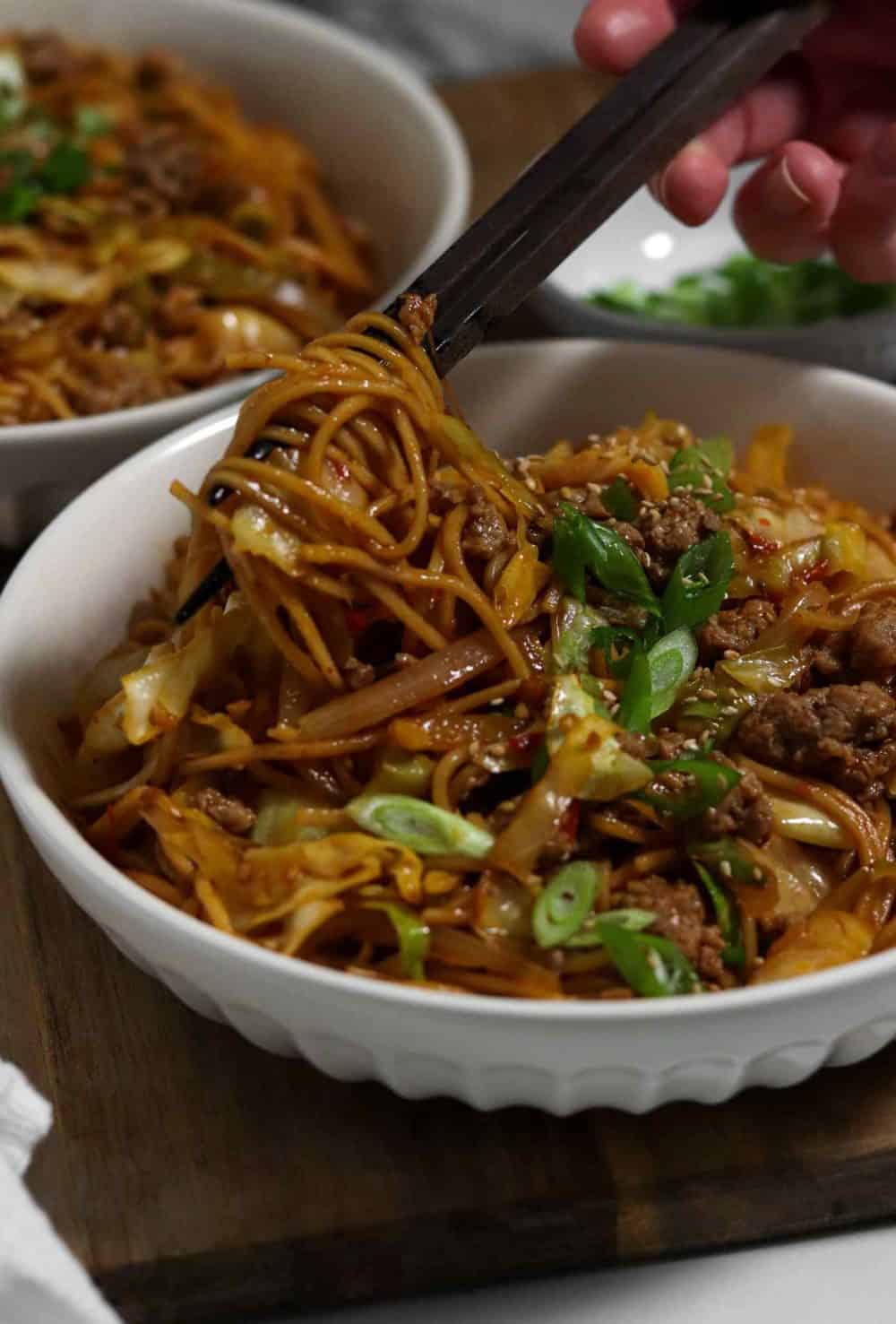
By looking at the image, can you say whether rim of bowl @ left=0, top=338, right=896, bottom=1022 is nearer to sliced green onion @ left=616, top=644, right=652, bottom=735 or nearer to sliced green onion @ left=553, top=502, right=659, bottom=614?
sliced green onion @ left=616, top=644, right=652, bottom=735

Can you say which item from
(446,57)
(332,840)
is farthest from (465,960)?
(446,57)

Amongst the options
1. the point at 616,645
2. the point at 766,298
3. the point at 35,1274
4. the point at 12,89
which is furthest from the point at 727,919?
the point at 12,89

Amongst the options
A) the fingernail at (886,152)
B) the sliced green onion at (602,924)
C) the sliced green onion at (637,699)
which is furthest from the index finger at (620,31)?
the sliced green onion at (602,924)

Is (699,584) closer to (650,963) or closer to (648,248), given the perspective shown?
(650,963)

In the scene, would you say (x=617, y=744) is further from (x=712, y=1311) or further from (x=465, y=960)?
(x=712, y=1311)

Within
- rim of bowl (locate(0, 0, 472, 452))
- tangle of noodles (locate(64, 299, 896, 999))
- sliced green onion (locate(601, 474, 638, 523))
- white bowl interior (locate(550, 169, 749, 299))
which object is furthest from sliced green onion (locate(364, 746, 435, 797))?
white bowl interior (locate(550, 169, 749, 299))

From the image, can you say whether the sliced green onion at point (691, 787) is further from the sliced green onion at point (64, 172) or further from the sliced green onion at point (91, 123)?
the sliced green onion at point (91, 123)
